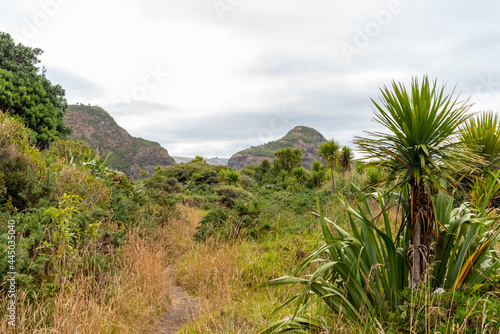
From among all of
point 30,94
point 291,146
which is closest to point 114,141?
point 291,146

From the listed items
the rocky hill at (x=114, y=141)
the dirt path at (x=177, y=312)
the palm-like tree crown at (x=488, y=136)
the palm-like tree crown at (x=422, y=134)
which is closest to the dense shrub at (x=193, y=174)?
the dirt path at (x=177, y=312)

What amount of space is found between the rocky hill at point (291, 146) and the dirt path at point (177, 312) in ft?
406

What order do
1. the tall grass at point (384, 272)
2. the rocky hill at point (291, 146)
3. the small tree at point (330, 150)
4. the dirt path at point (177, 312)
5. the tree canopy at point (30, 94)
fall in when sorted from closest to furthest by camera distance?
1. the tall grass at point (384, 272)
2. the dirt path at point (177, 312)
3. the tree canopy at point (30, 94)
4. the small tree at point (330, 150)
5. the rocky hill at point (291, 146)

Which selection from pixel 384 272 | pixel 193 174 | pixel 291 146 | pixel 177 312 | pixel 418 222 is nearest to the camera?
pixel 418 222

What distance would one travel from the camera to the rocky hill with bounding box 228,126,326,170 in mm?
139100

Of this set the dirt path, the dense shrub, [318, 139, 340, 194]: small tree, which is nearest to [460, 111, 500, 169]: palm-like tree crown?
the dirt path

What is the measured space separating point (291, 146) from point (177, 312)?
13617cm

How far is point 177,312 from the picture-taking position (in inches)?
173

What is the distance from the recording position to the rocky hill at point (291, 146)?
13910 cm

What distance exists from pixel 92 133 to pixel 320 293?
4080 inches

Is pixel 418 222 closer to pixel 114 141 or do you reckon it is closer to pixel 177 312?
pixel 177 312

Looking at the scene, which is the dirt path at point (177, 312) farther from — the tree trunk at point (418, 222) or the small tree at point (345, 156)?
the small tree at point (345, 156)

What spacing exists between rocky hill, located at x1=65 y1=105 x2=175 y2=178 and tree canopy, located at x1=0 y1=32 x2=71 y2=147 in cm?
7204

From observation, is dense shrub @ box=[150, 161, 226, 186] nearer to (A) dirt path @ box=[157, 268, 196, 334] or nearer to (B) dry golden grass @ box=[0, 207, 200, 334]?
(B) dry golden grass @ box=[0, 207, 200, 334]
